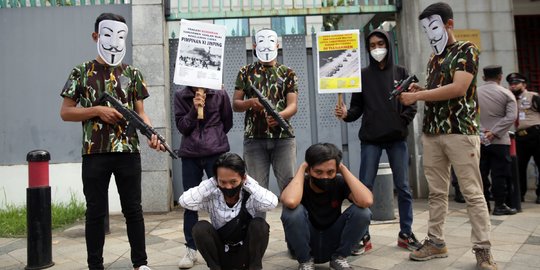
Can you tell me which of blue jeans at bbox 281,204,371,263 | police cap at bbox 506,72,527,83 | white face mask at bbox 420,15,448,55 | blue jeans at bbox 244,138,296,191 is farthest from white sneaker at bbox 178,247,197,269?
police cap at bbox 506,72,527,83

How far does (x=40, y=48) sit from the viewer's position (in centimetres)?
637

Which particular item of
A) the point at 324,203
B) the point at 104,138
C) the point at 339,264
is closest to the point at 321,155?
the point at 324,203

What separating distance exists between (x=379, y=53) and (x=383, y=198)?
1.93m

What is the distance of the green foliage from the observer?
5.26 m

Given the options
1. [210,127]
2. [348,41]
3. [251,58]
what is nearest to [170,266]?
[210,127]

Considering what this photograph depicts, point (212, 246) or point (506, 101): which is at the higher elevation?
point (506, 101)

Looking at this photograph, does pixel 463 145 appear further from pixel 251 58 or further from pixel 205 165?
pixel 251 58

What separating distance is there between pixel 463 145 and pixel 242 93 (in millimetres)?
1825

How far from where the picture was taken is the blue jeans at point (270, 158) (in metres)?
3.73

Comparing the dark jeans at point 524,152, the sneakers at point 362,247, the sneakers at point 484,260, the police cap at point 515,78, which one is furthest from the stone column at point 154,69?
the dark jeans at point 524,152

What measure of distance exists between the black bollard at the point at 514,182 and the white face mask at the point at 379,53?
9.33 ft

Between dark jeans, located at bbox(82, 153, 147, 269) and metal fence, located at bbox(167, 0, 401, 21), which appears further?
metal fence, located at bbox(167, 0, 401, 21)

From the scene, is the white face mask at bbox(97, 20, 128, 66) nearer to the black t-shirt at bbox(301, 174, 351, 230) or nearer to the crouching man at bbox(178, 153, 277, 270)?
the crouching man at bbox(178, 153, 277, 270)

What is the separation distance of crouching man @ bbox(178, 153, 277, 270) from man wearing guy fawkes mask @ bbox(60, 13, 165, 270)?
40cm
